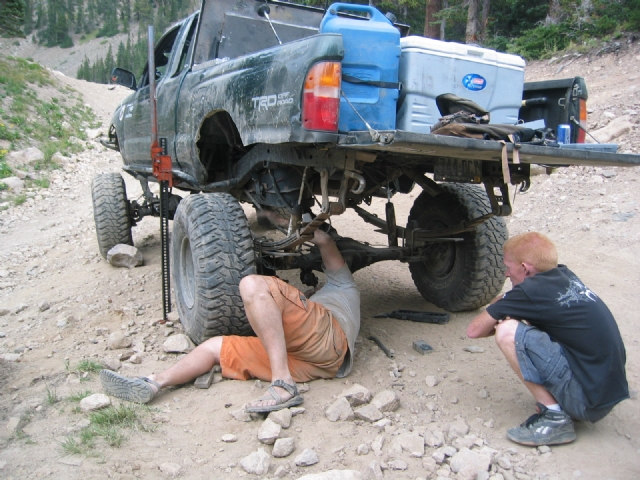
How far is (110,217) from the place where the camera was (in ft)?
19.8

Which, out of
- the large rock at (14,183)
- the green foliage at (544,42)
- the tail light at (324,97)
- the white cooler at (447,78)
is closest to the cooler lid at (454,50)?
the white cooler at (447,78)

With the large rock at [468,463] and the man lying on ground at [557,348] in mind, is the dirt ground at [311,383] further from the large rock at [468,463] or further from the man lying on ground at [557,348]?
the man lying on ground at [557,348]

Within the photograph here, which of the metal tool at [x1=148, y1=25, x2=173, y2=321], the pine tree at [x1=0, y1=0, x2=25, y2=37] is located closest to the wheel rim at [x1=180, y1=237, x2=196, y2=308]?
the metal tool at [x1=148, y1=25, x2=173, y2=321]

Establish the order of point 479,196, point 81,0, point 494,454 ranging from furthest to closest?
1. point 81,0
2. point 479,196
3. point 494,454

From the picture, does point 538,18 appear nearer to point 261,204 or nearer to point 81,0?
point 261,204

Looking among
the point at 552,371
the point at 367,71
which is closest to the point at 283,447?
the point at 552,371

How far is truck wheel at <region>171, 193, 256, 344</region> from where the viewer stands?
343 centimetres

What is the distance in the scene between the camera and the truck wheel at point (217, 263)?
11.2 feet

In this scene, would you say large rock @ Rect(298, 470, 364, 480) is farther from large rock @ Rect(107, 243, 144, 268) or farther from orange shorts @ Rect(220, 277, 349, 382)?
large rock @ Rect(107, 243, 144, 268)

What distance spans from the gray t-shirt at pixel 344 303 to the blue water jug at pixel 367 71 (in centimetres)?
118

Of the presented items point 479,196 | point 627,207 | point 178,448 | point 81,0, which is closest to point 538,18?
point 627,207

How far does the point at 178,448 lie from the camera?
105 inches

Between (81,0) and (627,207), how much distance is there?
12555 cm

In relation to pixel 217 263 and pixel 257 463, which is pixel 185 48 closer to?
pixel 217 263
